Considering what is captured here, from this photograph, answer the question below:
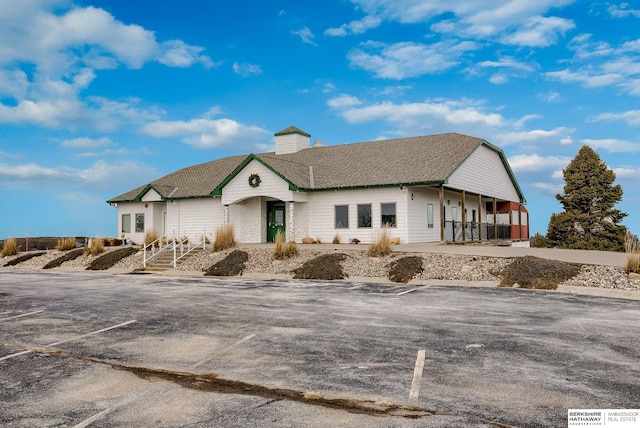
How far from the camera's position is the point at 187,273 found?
2344 cm

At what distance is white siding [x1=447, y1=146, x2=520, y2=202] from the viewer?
30188mm

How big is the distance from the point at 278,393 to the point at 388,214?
75.0 ft

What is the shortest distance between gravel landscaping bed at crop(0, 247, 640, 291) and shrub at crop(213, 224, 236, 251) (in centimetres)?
58

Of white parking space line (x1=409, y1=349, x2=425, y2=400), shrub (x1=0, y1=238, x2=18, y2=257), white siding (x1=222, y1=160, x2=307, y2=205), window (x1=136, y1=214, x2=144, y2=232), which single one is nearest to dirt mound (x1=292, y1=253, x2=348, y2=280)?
white siding (x1=222, y1=160, x2=307, y2=205)

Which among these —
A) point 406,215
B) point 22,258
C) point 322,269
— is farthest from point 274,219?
point 22,258

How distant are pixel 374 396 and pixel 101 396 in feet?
10.2

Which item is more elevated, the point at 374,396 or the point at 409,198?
the point at 409,198

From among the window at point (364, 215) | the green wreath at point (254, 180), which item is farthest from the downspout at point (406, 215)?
the green wreath at point (254, 180)

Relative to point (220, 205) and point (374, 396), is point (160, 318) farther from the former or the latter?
point (220, 205)

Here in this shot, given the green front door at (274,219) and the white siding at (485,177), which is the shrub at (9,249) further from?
the white siding at (485,177)

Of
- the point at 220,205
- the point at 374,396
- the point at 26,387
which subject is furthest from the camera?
the point at 220,205

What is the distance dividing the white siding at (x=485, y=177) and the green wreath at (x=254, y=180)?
10.8 m

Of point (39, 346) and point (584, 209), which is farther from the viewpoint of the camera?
point (584, 209)

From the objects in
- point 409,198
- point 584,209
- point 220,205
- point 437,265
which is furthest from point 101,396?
point 584,209
